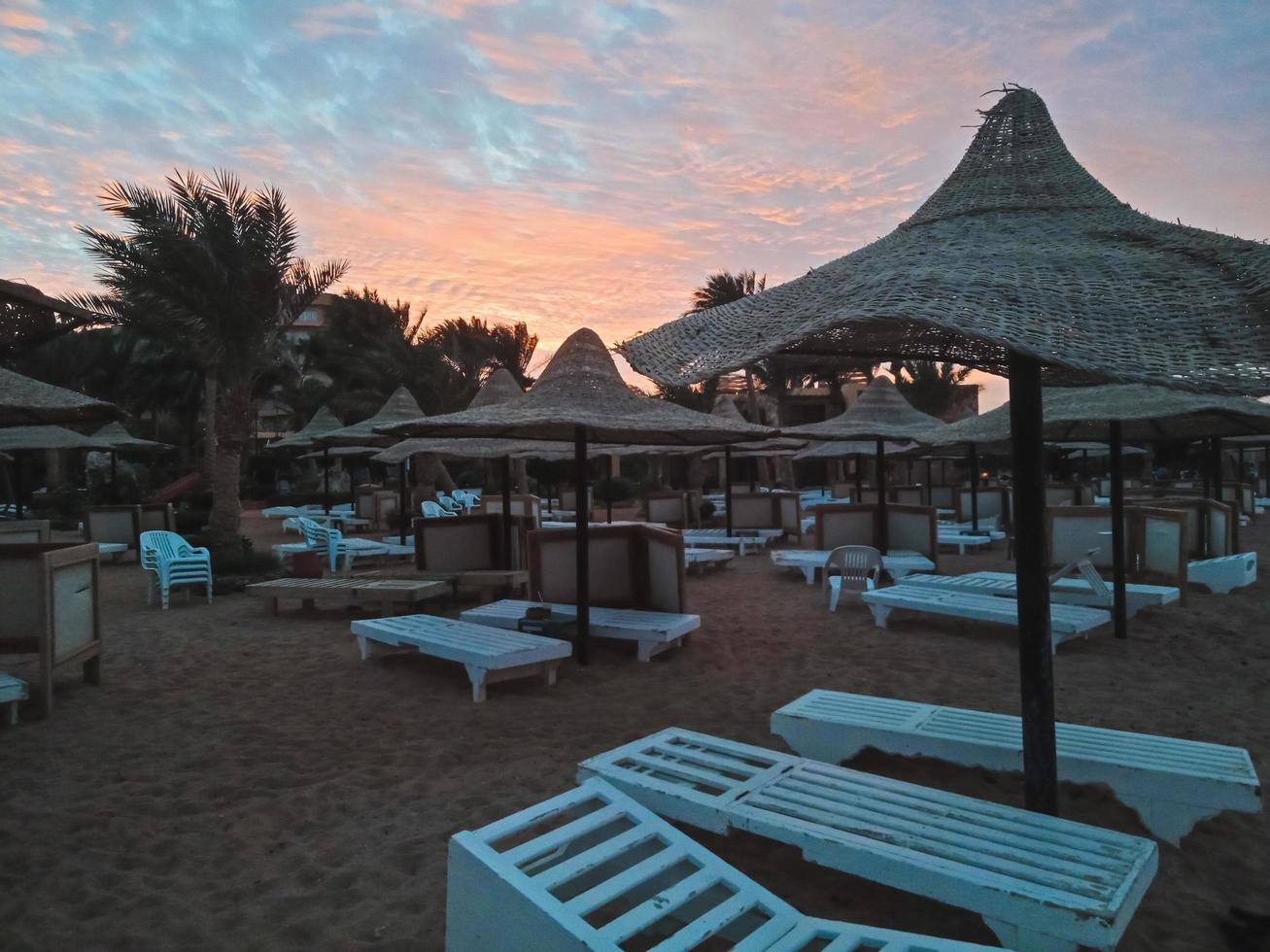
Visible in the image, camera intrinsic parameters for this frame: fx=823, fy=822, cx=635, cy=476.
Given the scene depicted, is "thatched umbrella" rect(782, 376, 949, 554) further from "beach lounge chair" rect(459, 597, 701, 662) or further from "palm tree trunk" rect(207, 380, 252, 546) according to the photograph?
"palm tree trunk" rect(207, 380, 252, 546)

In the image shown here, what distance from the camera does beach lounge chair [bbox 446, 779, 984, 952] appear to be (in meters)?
2.21

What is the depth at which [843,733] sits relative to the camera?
159 inches

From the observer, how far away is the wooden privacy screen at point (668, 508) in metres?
18.0

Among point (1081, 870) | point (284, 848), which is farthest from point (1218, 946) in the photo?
point (284, 848)

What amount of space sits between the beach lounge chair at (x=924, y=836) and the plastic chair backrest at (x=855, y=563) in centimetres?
537

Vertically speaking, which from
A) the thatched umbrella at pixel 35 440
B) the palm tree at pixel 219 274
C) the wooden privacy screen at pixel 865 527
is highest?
the palm tree at pixel 219 274

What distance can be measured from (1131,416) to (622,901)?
6.08 metres

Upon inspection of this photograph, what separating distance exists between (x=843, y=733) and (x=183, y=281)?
488 inches

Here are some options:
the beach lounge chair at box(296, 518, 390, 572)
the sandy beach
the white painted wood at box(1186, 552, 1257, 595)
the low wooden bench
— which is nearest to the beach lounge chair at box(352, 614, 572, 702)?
the sandy beach

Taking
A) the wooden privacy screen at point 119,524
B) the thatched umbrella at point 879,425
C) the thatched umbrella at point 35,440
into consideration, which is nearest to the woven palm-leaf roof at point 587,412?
the thatched umbrella at point 879,425

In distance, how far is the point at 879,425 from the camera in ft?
39.2

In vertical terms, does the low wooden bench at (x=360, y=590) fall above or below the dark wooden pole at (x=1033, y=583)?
below

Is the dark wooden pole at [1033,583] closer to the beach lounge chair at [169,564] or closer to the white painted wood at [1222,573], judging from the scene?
the white painted wood at [1222,573]

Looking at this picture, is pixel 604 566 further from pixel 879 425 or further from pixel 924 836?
pixel 879 425
